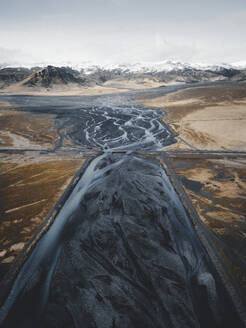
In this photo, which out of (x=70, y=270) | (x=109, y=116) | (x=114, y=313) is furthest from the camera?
(x=109, y=116)

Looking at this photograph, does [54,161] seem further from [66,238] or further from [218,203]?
[218,203]

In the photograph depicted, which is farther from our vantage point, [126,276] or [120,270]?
[120,270]

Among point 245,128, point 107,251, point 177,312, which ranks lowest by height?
point 177,312

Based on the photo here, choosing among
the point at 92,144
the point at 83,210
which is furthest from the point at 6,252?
the point at 92,144

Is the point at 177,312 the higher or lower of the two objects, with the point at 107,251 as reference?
lower

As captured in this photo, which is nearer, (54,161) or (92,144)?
(54,161)

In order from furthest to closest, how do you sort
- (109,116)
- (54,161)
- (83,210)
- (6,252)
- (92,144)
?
1. (109,116)
2. (92,144)
3. (54,161)
4. (83,210)
5. (6,252)

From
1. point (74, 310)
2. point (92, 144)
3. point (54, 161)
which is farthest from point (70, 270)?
point (92, 144)
